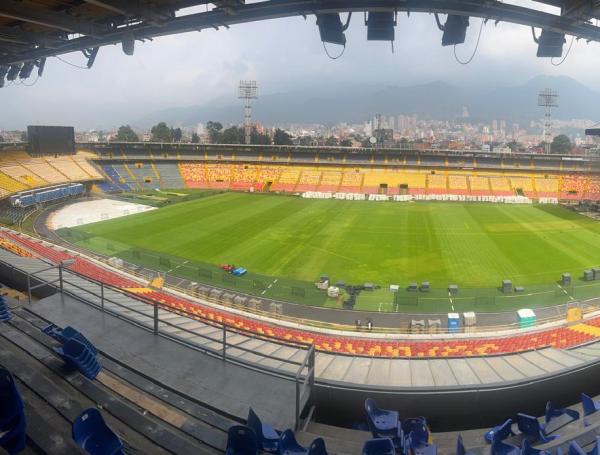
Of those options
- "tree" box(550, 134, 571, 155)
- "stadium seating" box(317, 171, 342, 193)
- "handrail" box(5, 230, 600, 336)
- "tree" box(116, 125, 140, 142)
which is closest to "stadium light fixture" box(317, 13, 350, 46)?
"handrail" box(5, 230, 600, 336)

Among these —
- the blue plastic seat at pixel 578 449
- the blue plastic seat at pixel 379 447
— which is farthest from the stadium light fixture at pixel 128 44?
the blue plastic seat at pixel 578 449

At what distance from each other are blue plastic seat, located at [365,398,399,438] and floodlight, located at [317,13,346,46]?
4.18 metres

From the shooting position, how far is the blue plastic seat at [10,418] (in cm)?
312

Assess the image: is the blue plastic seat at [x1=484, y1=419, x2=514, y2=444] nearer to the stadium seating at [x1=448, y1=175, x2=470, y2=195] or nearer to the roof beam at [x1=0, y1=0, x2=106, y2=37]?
the roof beam at [x1=0, y1=0, x2=106, y2=37]

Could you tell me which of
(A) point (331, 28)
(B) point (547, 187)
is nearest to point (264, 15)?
(A) point (331, 28)

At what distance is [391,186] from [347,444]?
47689 mm

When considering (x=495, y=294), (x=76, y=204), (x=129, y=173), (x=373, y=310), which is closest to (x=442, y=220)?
(x=495, y=294)

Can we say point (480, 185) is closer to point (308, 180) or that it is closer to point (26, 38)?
point (308, 180)

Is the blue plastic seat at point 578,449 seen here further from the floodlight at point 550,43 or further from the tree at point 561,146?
the tree at point 561,146

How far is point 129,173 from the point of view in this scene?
49656mm

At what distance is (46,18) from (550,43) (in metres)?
6.42

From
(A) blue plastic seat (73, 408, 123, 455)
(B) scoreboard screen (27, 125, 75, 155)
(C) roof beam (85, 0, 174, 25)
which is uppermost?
(C) roof beam (85, 0, 174, 25)

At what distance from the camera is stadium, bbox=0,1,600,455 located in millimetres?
4285

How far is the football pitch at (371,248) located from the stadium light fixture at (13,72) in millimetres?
10799
